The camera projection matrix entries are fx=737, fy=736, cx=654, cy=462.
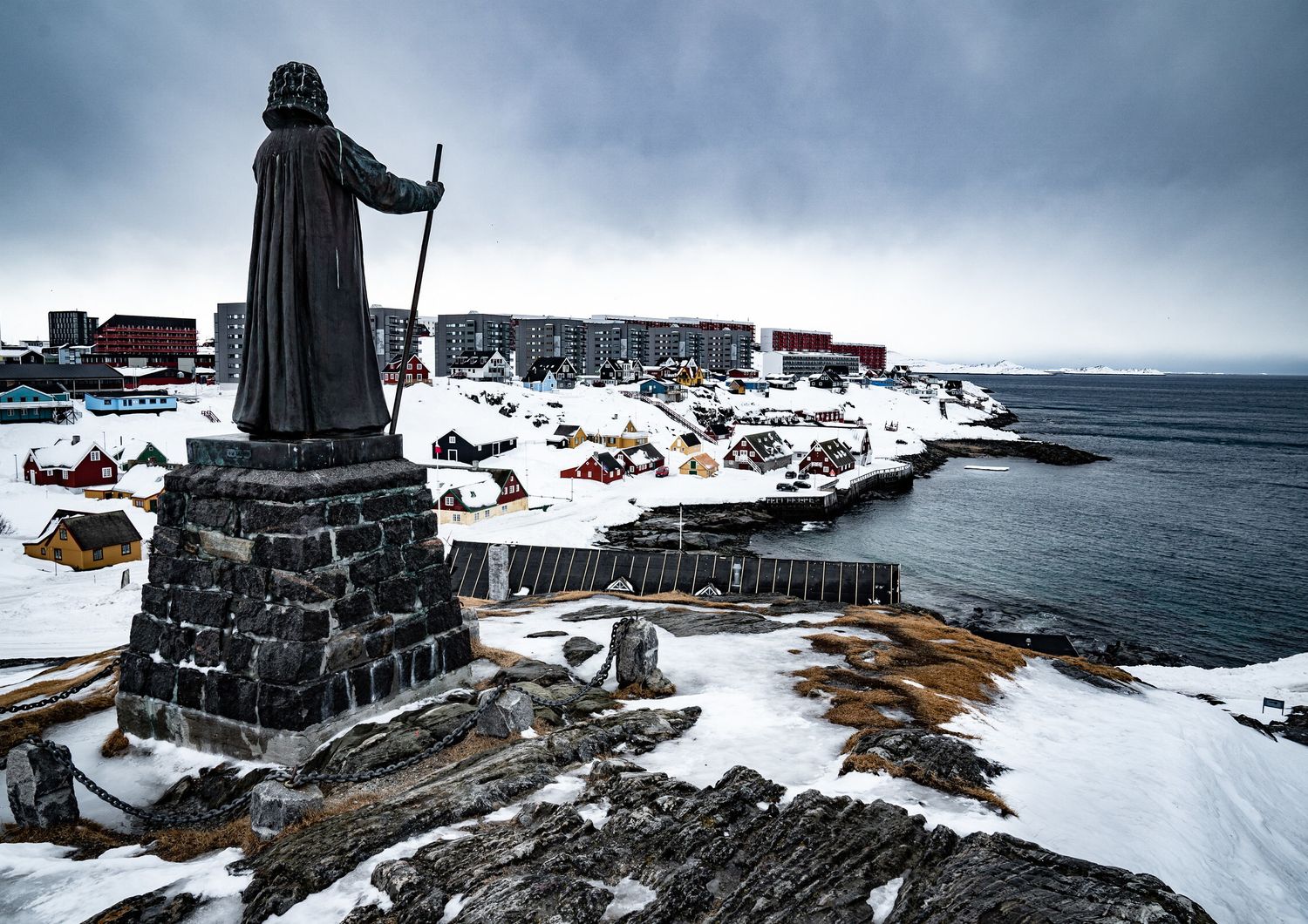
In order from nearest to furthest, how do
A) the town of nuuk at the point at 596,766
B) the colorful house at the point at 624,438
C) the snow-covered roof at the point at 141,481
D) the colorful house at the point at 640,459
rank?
the town of nuuk at the point at 596,766 → the snow-covered roof at the point at 141,481 → the colorful house at the point at 640,459 → the colorful house at the point at 624,438

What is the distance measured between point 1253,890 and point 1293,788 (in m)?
6.66

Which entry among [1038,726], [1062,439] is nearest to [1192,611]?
[1038,726]

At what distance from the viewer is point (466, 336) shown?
15050cm

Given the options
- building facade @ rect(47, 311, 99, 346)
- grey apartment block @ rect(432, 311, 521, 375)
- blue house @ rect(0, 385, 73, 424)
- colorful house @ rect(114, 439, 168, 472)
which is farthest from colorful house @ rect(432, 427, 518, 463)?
building facade @ rect(47, 311, 99, 346)

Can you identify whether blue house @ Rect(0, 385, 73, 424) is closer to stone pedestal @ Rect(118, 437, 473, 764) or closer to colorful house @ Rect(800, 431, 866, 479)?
colorful house @ Rect(800, 431, 866, 479)

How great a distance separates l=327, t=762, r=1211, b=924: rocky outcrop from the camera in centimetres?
479

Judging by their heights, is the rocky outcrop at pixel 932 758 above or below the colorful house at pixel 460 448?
above

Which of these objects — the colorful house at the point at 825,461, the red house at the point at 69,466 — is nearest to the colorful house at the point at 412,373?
the red house at the point at 69,466

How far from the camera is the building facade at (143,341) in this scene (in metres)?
118

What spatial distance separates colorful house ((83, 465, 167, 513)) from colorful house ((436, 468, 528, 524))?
1859 cm

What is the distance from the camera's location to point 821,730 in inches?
328

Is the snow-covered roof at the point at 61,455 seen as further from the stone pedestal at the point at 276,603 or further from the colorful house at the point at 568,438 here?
the stone pedestal at the point at 276,603

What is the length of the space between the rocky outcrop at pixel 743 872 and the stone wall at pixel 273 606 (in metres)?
2.39

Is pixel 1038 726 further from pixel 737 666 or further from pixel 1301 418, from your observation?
pixel 1301 418
